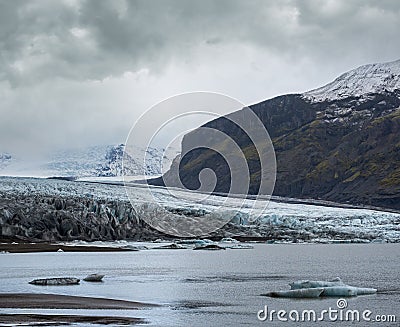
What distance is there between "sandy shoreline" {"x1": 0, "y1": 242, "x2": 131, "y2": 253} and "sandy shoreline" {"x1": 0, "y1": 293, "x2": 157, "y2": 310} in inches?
859

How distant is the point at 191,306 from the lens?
1795cm

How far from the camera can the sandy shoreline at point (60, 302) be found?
17.4 meters

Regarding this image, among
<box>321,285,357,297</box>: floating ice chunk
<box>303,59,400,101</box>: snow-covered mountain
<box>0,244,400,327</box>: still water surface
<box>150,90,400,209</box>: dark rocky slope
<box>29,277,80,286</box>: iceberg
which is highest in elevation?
<box>303,59,400,101</box>: snow-covered mountain

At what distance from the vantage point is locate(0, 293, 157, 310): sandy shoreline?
17359mm

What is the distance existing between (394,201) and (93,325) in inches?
4793

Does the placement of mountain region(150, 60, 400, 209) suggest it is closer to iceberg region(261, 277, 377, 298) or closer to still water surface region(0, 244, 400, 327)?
still water surface region(0, 244, 400, 327)

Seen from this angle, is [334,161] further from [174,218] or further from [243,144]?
[174,218]

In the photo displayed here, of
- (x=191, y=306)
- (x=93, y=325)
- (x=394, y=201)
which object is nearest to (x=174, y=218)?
(x=191, y=306)

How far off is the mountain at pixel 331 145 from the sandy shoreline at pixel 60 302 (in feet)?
381

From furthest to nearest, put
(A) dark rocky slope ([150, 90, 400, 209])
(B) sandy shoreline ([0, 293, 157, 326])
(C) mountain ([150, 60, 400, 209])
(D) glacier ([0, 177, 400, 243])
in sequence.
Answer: (C) mountain ([150, 60, 400, 209]) → (A) dark rocky slope ([150, 90, 400, 209]) → (D) glacier ([0, 177, 400, 243]) → (B) sandy shoreline ([0, 293, 157, 326])

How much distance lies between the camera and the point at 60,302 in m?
18.1

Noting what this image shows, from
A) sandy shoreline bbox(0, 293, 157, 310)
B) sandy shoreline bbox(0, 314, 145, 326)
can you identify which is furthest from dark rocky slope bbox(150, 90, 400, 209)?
sandy shoreline bbox(0, 314, 145, 326)

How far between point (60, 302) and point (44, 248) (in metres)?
24.8

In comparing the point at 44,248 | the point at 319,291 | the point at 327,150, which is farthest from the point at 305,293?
the point at 327,150
